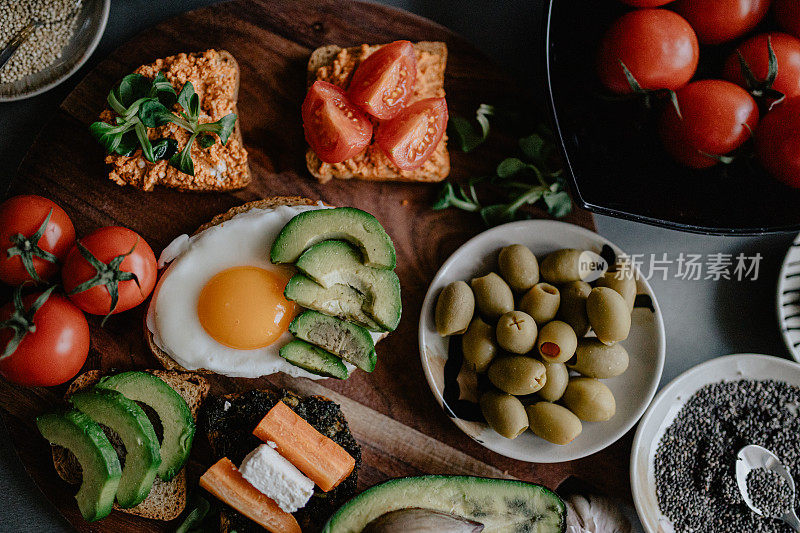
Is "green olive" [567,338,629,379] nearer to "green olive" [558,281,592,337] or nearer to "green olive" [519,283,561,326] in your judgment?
"green olive" [558,281,592,337]

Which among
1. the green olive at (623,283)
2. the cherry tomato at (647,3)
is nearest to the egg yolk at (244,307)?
the green olive at (623,283)

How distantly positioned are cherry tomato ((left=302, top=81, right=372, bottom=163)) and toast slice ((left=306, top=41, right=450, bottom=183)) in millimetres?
55

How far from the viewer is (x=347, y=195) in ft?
7.64

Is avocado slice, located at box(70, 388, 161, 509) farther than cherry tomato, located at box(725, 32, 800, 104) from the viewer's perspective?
Yes

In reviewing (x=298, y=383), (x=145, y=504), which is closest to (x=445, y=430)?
(x=298, y=383)

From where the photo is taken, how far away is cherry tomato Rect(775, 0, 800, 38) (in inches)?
71.1

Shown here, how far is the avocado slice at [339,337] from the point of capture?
6.79ft

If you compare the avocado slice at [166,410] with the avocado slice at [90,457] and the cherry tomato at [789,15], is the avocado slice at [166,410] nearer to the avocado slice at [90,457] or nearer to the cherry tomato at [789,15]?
the avocado slice at [90,457]

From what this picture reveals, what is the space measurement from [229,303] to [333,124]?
2.52 ft

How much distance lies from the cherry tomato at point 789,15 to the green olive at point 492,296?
1.28 metres

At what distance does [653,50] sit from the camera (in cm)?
175

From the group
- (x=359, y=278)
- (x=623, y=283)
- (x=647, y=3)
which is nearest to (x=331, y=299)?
(x=359, y=278)

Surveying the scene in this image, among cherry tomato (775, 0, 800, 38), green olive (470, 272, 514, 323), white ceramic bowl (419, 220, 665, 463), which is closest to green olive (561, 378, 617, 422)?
white ceramic bowl (419, 220, 665, 463)

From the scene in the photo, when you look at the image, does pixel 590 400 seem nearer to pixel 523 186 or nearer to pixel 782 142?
pixel 523 186
